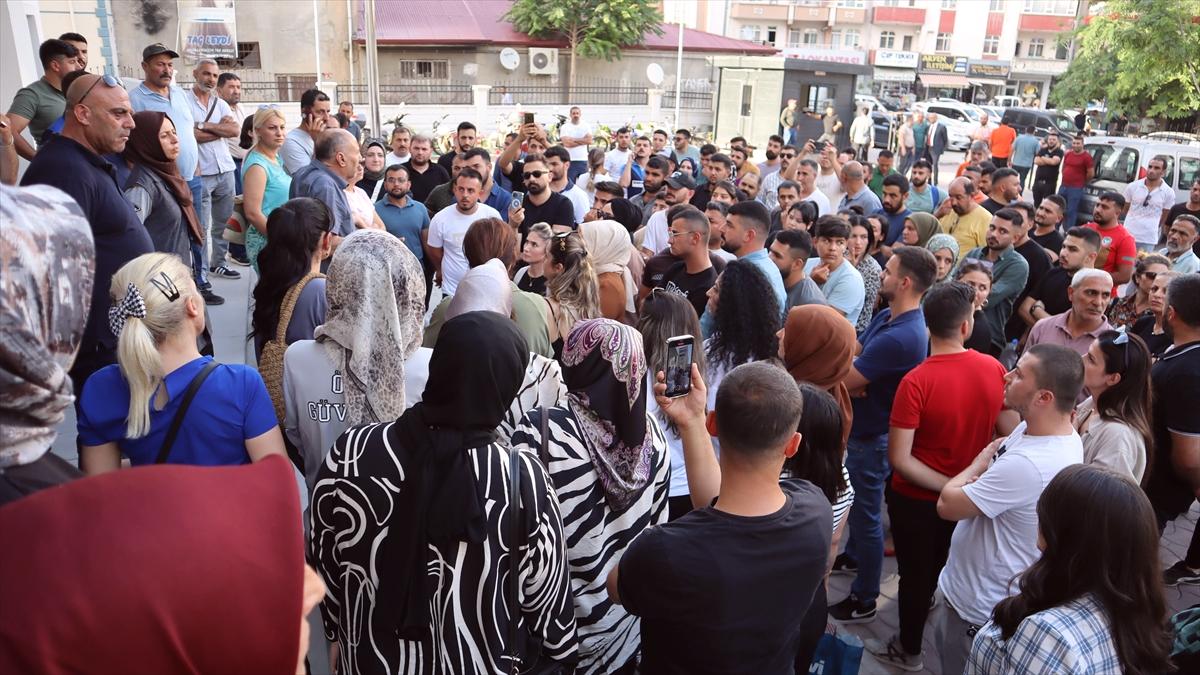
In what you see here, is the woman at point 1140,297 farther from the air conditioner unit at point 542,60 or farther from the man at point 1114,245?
the air conditioner unit at point 542,60

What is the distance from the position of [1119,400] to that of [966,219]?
452 centimetres

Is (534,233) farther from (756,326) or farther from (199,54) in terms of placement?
(199,54)

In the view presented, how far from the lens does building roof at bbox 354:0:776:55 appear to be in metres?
32.5

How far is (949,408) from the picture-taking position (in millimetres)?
3643

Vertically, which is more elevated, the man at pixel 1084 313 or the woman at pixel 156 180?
the woman at pixel 156 180

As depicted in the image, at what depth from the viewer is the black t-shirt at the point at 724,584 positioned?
2.02 m

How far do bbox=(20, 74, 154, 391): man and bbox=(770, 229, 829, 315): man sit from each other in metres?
3.56

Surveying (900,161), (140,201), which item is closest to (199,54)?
(900,161)

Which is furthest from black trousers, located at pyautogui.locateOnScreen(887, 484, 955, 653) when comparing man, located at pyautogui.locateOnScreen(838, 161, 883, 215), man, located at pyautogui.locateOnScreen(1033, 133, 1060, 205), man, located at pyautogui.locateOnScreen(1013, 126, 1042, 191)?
man, located at pyautogui.locateOnScreen(1013, 126, 1042, 191)

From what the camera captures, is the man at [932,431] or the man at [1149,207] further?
the man at [1149,207]

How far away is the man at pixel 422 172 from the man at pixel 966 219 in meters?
4.89

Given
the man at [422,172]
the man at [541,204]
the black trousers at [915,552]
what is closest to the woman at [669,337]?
the black trousers at [915,552]

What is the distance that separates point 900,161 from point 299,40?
72.9 feet

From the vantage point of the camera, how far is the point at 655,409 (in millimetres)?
3529
